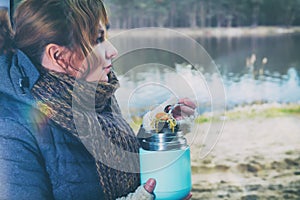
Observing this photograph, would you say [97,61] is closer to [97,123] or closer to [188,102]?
[97,123]

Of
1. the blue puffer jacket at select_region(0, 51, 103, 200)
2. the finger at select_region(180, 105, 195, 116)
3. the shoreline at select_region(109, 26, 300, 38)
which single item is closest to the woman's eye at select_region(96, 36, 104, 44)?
the blue puffer jacket at select_region(0, 51, 103, 200)

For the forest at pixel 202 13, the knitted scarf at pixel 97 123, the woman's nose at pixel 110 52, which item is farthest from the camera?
the forest at pixel 202 13

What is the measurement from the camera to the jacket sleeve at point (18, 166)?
45.1 inches

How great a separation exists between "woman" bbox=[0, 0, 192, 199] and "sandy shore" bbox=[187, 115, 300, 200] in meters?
0.63

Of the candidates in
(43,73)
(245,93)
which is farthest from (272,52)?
(43,73)

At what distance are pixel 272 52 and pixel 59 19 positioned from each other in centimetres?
109

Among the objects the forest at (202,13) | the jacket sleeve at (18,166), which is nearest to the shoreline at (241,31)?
the forest at (202,13)

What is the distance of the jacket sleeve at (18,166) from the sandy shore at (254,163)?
88 centimetres

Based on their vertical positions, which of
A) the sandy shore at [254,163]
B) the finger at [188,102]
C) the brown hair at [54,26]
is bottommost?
the sandy shore at [254,163]

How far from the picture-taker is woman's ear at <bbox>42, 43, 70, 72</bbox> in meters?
1.28

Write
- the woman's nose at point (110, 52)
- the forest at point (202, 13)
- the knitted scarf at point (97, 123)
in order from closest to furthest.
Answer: the knitted scarf at point (97, 123)
the woman's nose at point (110, 52)
the forest at point (202, 13)

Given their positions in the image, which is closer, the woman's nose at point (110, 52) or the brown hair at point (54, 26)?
the brown hair at point (54, 26)

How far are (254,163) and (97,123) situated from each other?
89 centimetres

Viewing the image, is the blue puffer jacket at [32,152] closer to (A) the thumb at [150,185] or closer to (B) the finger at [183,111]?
(A) the thumb at [150,185]
